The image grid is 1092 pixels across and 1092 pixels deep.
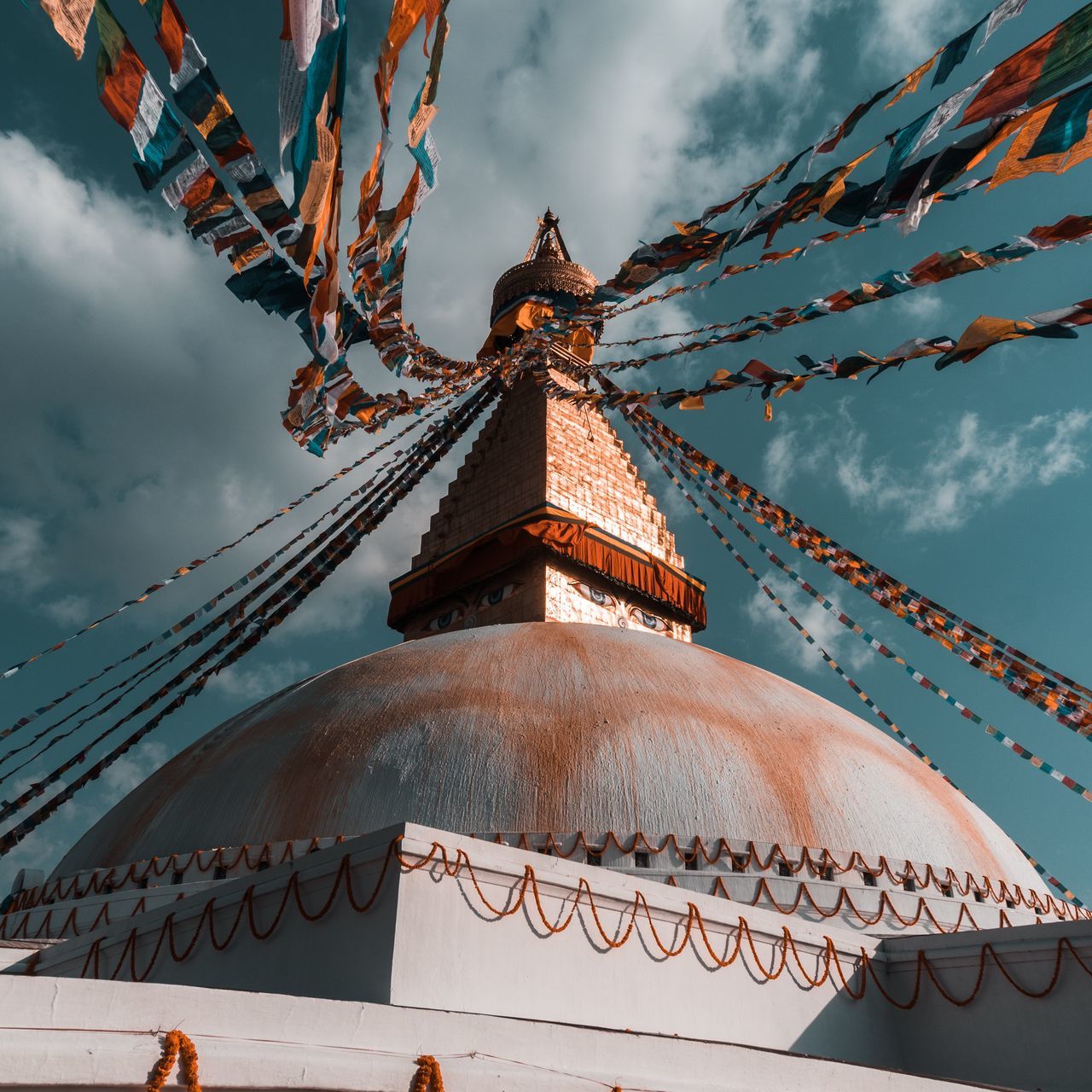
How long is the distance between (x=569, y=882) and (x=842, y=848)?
2.24 metres

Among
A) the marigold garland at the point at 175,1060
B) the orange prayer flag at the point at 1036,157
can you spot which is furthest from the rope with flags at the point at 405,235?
the marigold garland at the point at 175,1060

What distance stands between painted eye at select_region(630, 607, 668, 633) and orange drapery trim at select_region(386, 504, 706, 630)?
7.5 inches

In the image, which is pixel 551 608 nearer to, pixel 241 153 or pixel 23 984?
pixel 241 153

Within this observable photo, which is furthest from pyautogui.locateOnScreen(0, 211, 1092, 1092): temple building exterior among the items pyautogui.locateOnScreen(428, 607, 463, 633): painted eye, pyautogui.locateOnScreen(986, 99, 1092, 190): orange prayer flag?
pyautogui.locateOnScreen(986, 99, 1092, 190): orange prayer flag

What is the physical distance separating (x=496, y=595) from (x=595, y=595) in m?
1.13

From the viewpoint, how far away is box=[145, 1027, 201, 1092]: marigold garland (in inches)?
101

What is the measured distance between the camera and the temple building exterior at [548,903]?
122 inches

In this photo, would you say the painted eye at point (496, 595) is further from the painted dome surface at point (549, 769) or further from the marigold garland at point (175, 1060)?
the marigold garland at point (175, 1060)

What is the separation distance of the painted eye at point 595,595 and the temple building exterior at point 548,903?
1.50 m

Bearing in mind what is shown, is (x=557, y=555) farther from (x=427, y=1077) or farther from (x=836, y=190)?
(x=427, y=1077)

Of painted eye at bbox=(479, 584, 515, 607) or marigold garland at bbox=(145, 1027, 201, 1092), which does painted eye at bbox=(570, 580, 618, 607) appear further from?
marigold garland at bbox=(145, 1027, 201, 1092)

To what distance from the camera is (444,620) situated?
11.0m

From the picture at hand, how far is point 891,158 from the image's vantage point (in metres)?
4.94

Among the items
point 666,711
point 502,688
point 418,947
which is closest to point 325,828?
point 502,688
